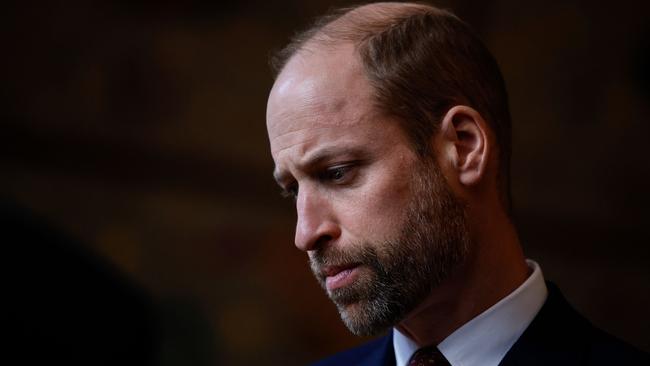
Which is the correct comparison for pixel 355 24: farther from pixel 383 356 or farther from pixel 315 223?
pixel 383 356

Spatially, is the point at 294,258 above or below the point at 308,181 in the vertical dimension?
below

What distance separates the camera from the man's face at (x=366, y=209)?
2227mm

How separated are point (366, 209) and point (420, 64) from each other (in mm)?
488

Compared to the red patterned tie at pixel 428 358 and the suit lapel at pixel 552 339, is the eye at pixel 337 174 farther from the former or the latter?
the suit lapel at pixel 552 339

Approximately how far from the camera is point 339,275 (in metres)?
2.27

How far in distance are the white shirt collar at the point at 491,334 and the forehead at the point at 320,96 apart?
64 cm

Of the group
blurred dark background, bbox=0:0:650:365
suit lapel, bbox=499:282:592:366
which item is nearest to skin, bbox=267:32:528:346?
suit lapel, bbox=499:282:592:366

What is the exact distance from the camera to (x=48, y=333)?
389 cm

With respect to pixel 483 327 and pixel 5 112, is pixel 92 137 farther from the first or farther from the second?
pixel 483 327

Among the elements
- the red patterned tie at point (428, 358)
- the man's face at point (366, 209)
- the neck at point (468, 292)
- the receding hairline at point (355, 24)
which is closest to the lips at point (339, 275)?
the man's face at point (366, 209)

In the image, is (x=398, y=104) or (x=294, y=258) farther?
(x=294, y=258)

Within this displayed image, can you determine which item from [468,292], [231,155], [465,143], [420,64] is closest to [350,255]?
[468,292]

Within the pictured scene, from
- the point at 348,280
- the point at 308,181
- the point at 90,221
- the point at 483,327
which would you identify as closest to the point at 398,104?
the point at 308,181

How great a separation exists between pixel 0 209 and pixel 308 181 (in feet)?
7.15
